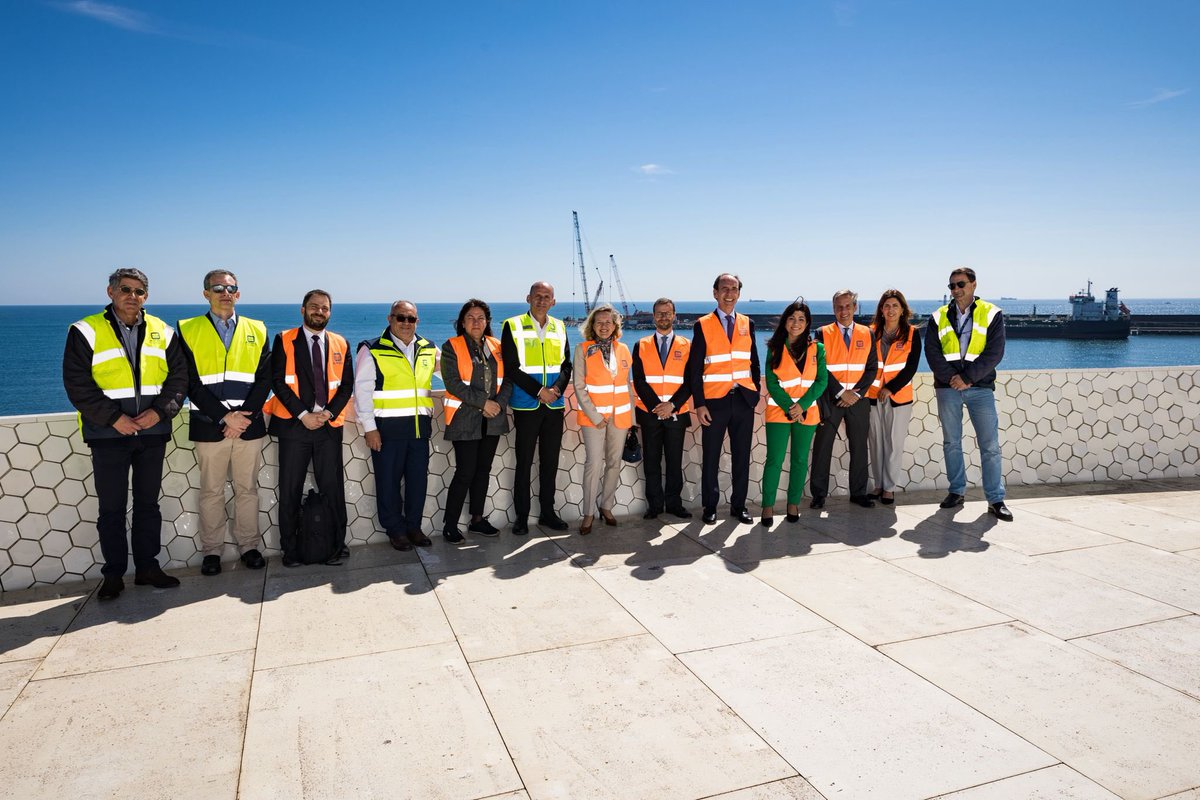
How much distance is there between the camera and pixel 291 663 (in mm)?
3371

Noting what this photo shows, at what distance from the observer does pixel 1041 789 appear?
2.43 metres

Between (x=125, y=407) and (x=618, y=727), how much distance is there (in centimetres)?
324

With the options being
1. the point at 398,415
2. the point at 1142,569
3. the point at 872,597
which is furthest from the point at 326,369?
the point at 1142,569

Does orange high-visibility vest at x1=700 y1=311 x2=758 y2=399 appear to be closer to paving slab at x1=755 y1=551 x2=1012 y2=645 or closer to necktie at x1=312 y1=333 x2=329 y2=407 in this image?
paving slab at x1=755 y1=551 x2=1012 y2=645

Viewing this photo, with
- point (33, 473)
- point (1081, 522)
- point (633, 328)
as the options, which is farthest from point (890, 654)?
point (633, 328)

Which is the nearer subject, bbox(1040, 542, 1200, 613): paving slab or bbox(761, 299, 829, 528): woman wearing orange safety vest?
bbox(1040, 542, 1200, 613): paving slab

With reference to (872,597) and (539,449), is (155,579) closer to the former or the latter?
(539,449)

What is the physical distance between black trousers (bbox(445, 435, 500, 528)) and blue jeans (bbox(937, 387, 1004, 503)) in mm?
3603

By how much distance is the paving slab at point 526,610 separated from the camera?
3.59 metres

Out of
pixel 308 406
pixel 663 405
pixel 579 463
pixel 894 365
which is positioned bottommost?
pixel 579 463

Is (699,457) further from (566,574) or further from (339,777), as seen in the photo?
(339,777)

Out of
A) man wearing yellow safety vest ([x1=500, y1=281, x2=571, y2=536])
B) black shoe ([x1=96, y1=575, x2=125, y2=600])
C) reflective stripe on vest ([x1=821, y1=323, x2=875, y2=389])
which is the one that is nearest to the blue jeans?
reflective stripe on vest ([x1=821, y1=323, x2=875, y2=389])

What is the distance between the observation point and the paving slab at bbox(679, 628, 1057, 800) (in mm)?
2518

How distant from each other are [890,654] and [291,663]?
2716 millimetres
